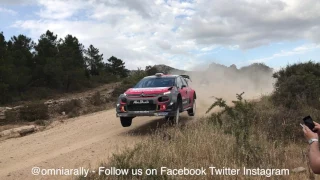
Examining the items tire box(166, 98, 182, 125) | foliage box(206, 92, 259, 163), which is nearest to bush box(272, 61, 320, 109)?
foliage box(206, 92, 259, 163)

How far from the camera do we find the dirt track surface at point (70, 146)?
309 inches

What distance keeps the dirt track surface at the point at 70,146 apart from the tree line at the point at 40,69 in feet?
61.8

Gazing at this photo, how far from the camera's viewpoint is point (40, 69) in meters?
40.2

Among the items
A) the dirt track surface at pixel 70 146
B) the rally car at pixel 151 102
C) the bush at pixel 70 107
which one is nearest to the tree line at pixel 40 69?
the bush at pixel 70 107

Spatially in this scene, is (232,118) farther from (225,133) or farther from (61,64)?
(61,64)

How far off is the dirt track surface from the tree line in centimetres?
1884

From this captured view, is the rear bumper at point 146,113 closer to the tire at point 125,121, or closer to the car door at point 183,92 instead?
the tire at point 125,121

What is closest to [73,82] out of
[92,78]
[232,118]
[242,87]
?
[92,78]

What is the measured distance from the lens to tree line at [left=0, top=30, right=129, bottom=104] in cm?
3212

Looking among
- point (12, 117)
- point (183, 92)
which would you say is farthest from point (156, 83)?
point (12, 117)

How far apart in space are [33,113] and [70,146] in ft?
31.6

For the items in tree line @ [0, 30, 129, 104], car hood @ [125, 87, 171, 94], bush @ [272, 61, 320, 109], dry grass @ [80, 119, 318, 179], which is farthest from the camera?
tree line @ [0, 30, 129, 104]

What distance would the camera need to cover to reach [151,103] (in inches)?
404

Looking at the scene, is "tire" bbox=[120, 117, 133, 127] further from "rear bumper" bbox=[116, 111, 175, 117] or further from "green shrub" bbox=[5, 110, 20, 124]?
"green shrub" bbox=[5, 110, 20, 124]
